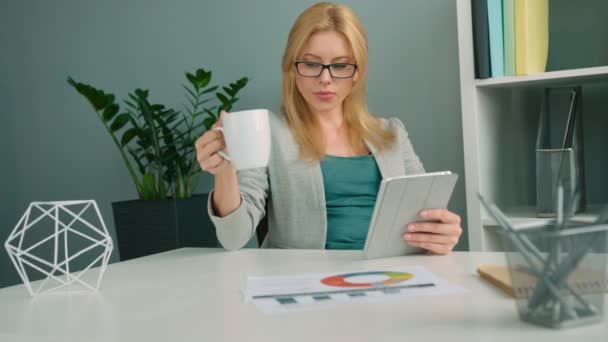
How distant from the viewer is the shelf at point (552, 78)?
1805 mm

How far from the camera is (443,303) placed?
0.87 meters

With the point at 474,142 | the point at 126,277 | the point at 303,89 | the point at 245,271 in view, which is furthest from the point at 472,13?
the point at 126,277

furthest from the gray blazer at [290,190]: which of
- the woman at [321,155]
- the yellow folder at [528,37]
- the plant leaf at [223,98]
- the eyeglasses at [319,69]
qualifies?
the plant leaf at [223,98]

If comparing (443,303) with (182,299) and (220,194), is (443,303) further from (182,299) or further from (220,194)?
(220,194)

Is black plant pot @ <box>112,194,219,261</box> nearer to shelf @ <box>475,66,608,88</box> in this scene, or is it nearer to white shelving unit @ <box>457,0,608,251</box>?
white shelving unit @ <box>457,0,608,251</box>

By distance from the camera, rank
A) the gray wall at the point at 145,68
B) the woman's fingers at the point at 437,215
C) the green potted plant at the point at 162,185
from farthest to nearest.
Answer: the green potted plant at the point at 162,185 < the gray wall at the point at 145,68 < the woman's fingers at the point at 437,215

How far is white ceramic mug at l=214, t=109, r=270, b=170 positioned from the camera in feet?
3.82

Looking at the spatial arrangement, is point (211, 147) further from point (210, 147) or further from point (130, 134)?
point (130, 134)

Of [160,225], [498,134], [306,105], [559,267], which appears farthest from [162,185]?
[559,267]

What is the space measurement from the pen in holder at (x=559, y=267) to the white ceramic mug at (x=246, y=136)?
54 cm

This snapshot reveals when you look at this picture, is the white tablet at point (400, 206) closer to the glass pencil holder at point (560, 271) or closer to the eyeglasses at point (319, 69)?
the glass pencil holder at point (560, 271)

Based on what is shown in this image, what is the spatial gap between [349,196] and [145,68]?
1459 mm

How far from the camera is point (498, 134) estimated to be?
210cm

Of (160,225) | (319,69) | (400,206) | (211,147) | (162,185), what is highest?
(319,69)
